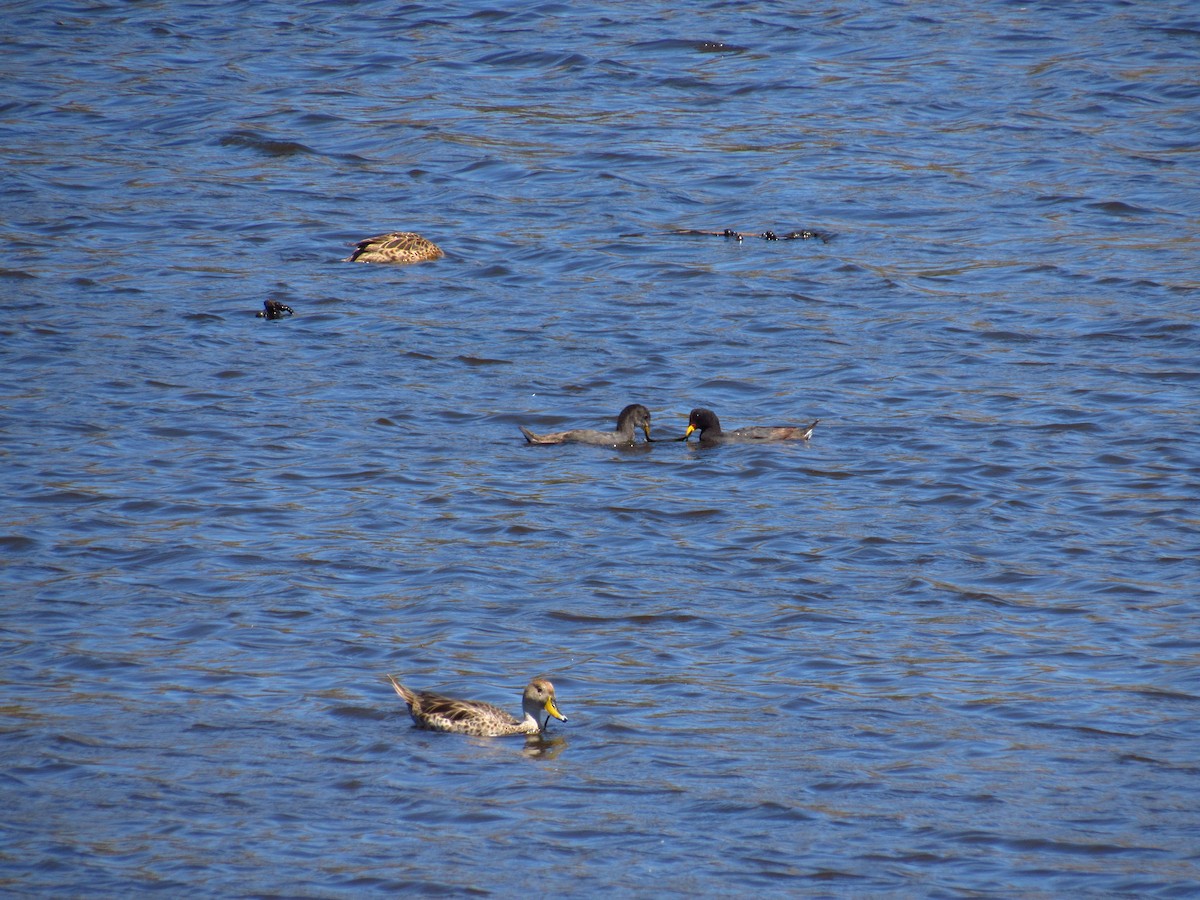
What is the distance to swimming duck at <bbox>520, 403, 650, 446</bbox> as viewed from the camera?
13.0m

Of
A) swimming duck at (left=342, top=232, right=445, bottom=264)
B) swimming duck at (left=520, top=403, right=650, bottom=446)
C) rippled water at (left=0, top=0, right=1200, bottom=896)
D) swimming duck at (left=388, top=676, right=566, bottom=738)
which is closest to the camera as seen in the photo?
rippled water at (left=0, top=0, right=1200, bottom=896)

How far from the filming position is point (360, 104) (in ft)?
73.6

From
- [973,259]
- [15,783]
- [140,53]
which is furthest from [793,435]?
[140,53]

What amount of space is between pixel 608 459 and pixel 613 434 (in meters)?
0.37

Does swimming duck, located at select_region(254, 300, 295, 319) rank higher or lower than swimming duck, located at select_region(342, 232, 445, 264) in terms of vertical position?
lower

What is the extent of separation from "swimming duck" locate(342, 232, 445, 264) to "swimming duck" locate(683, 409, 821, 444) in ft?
15.4

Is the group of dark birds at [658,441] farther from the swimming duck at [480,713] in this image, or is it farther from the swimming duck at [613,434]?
the swimming duck at [480,713]

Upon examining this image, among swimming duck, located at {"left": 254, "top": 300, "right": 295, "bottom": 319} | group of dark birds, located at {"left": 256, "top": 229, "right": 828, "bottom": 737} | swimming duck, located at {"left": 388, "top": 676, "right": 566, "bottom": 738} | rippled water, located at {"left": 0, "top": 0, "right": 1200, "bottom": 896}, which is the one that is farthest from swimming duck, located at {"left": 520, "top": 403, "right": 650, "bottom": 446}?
swimming duck, located at {"left": 388, "top": 676, "right": 566, "bottom": 738}

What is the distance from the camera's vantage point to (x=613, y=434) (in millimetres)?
13242

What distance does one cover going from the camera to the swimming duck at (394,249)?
16.8 m

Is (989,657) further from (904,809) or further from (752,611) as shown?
(904,809)

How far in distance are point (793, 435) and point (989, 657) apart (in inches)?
168

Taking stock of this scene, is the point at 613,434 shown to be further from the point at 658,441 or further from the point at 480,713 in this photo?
the point at 480,713

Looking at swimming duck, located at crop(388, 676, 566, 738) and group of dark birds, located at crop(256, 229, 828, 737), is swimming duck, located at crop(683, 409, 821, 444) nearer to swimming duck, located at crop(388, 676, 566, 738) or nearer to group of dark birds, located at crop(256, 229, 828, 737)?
group of dark birds, located at crop(256, 229, 828, 737)
